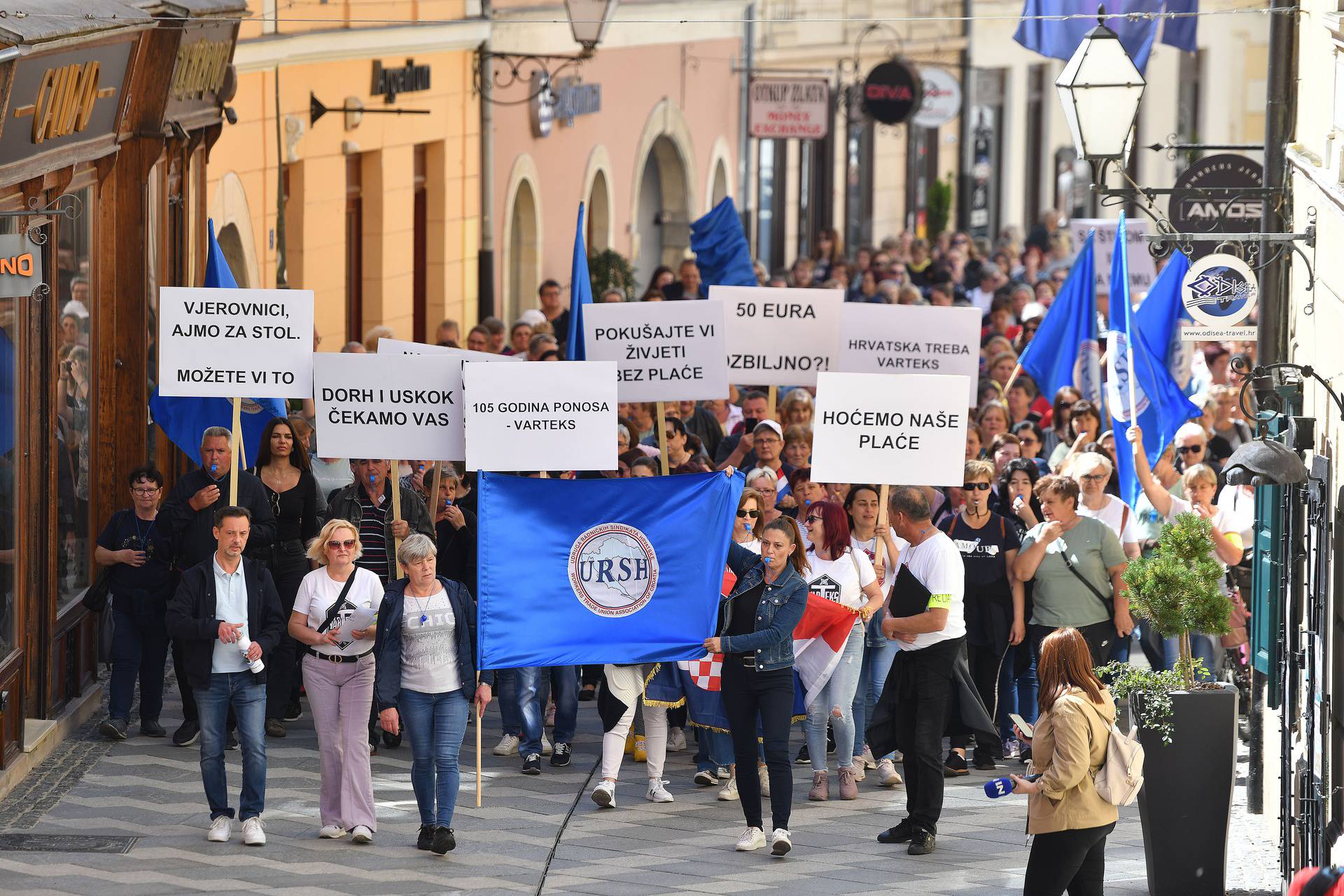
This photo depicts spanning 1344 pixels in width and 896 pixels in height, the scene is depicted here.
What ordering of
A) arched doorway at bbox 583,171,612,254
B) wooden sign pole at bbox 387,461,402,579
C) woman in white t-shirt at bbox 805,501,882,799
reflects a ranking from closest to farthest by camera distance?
woman in white t-shirt at bbox 805,501,882,799
wooden sign pole at bbox 387,461,402,579
arched doorway at bbox 583,171,612,254

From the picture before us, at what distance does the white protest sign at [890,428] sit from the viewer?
1127 cm

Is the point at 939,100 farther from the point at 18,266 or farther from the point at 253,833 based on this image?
the point at 253,833

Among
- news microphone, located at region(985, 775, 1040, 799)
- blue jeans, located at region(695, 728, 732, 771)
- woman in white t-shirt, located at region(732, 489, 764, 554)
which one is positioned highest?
woman in white t-shirt, located at region(732, 489, 764, 554)

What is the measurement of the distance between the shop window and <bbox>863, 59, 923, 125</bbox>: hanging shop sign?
2160 centimetres

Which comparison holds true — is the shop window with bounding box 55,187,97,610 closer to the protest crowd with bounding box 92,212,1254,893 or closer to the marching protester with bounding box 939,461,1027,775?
the protest crowd with bounding box 92,212,1254,893

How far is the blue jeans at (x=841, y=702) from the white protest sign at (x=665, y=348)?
2.53 meters

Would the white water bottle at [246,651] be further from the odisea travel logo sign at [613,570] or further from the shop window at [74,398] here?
the shop window at [74,398]

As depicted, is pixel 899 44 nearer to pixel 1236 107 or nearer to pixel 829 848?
pixel 1236 107

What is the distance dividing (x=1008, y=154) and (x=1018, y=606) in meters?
35.1

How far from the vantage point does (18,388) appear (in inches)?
447

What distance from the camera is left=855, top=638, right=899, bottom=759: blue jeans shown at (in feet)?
37.5

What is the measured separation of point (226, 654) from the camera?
9.91 m

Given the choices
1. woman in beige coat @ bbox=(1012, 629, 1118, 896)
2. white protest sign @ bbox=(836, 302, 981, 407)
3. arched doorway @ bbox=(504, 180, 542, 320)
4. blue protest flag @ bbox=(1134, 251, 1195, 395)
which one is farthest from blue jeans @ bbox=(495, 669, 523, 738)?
arched doorway @ bbox=(504, 180, 542, 320)

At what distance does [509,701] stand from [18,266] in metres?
3.42
